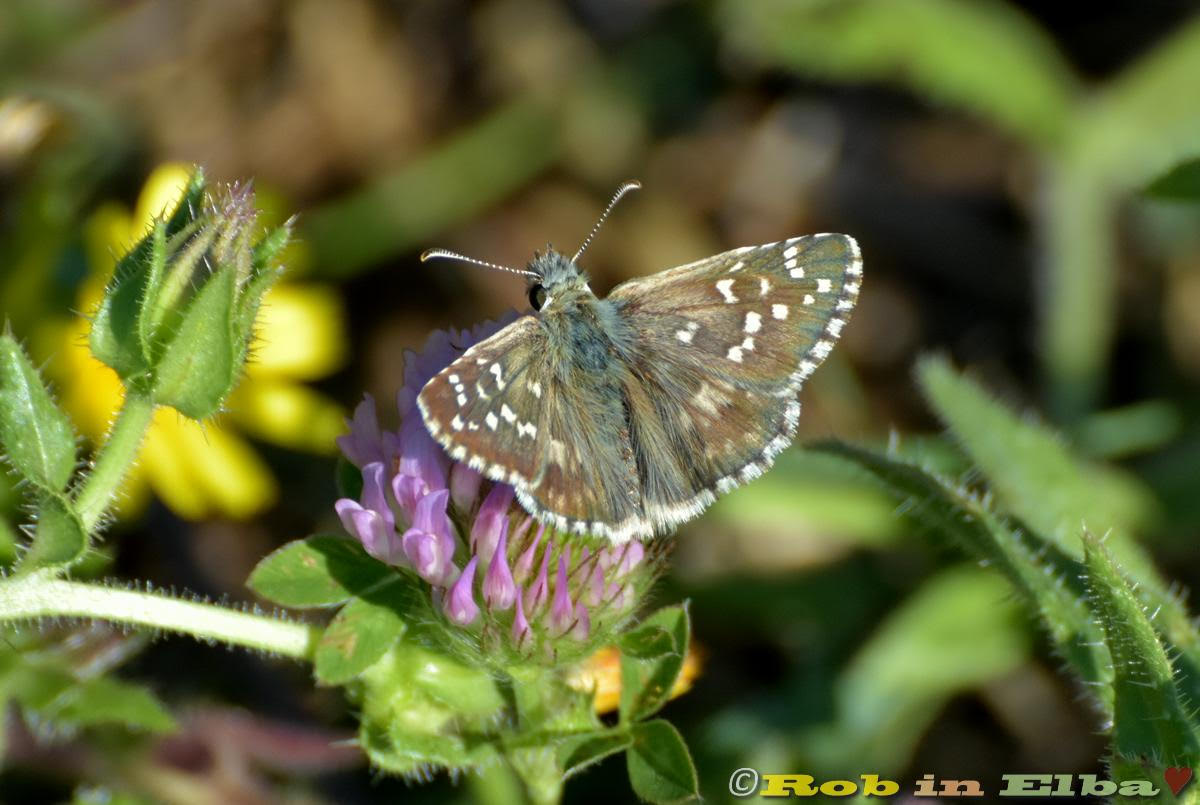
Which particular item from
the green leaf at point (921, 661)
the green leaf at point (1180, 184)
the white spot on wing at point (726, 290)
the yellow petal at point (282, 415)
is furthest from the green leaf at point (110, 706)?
the green leaf at point (1180, 184)

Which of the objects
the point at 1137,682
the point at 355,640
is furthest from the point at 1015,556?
the point at 355,640

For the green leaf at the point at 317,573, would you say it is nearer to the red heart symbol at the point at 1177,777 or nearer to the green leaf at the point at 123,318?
the green leaf at the point at 123,318

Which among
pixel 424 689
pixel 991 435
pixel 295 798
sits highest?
pixel 991 435

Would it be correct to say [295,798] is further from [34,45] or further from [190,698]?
[34,45]

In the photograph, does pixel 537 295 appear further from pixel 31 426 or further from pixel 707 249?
pixel 707 249

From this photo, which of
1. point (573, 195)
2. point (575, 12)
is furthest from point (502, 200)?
point (575, 12)

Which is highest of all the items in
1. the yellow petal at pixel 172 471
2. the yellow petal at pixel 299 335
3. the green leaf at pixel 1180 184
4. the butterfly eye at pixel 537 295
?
the yellow petal at pixel 299 335
